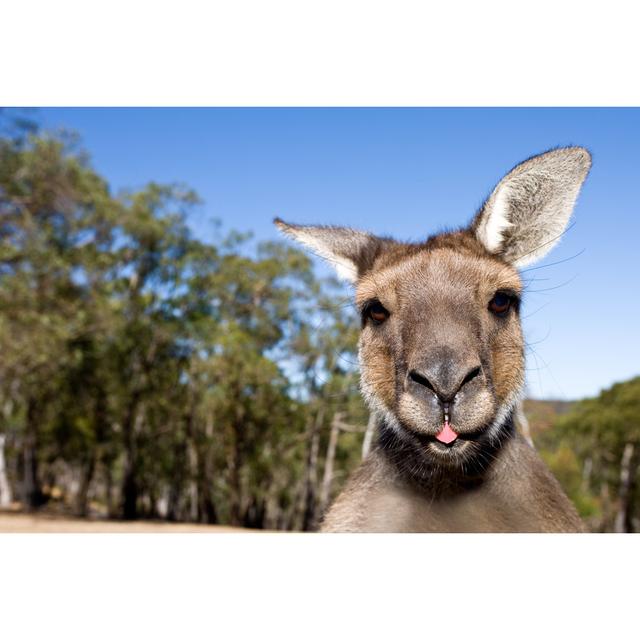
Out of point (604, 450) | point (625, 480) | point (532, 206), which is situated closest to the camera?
point (532, 206)

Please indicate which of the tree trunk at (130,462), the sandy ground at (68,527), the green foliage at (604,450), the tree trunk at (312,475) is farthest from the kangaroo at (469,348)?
the tree trunk at (130,462)

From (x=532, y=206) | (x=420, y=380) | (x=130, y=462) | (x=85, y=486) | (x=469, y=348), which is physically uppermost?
(x=532, y=206)

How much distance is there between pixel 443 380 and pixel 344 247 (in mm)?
976

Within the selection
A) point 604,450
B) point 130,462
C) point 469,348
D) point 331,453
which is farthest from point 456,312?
point 130,462

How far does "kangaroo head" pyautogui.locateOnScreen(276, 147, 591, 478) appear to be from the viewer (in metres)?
2.29

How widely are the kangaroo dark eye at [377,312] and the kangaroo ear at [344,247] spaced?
30 cm

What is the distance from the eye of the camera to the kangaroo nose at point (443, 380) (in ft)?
7.33

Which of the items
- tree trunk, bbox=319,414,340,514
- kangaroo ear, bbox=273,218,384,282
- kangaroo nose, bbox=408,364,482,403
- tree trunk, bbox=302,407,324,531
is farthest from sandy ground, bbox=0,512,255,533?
kangaroo nose, bbox=408,364,482,403

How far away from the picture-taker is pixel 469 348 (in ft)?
7.64

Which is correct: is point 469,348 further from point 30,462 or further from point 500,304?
point 30,462

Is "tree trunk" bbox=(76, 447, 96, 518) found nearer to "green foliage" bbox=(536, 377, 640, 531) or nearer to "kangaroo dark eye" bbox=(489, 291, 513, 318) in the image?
"green foliage" bbox=(536, 377, 640, 531)

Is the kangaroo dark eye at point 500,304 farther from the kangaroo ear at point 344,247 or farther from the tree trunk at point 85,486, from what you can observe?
the tree trunk at point 85,486
